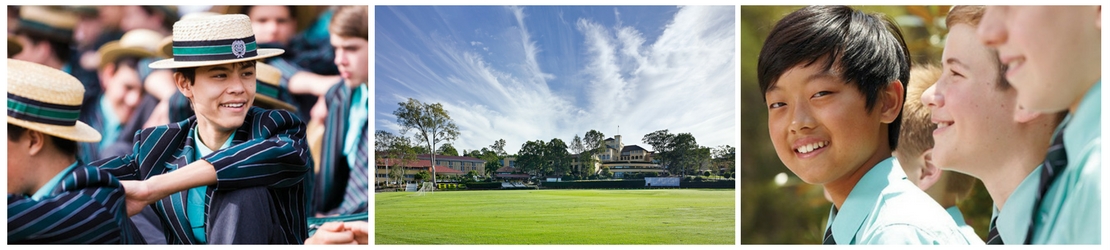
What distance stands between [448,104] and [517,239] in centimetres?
115

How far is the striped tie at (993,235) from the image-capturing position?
18.2 feet

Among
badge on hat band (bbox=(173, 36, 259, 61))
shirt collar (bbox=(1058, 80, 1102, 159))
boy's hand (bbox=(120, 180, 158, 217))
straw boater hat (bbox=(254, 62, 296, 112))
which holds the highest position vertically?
badge on hat band (bbox=(173, 36, 259, 61))

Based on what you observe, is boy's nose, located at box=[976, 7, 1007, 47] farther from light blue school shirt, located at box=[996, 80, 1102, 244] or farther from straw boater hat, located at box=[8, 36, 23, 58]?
straw boater hat, located at box=[8, 36, 23, 58]

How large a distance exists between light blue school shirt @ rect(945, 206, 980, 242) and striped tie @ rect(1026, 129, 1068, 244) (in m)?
0.44

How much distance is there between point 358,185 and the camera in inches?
240

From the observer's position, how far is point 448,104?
659cm

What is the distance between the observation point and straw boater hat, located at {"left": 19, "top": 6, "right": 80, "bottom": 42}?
5.94m

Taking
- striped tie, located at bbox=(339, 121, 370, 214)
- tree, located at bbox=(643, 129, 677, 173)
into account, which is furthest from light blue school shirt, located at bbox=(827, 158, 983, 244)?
striped tie, located at bbox=(339, 121, 370, 214)

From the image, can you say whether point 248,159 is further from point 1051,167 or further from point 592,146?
point 1051,167

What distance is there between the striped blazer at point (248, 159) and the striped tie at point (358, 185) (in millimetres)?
280

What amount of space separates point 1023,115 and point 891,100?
→ 0.75 meters

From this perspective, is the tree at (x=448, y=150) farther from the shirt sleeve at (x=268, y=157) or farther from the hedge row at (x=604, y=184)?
the shirt sleeve at (x=268, y=157)

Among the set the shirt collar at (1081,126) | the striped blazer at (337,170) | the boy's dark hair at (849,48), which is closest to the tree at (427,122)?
the striped blazer at (337,170)

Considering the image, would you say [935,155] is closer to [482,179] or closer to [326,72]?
[482,179]
